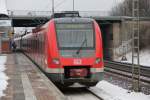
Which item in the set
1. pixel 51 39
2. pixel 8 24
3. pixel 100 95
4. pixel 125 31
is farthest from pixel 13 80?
pixel 125 31

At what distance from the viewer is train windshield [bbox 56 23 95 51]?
18375mm

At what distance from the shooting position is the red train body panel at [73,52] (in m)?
17.8

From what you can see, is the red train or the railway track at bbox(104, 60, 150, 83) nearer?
the red train

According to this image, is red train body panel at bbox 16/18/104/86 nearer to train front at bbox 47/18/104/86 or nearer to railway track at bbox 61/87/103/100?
train front at bbox 47/18/104/86

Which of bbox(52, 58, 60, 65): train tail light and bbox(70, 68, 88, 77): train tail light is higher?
bbox(52, 58, 60, 65): train tail light

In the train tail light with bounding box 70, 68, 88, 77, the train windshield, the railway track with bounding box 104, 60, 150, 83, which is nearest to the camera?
the train tail light with bounding box 70, 68, 88, 77

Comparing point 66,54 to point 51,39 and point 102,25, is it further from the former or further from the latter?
point 102,25

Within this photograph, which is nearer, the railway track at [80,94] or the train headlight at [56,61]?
the railway track at [80,94]

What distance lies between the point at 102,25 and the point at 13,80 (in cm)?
5471

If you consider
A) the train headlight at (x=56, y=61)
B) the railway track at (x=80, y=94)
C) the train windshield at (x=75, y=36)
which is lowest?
the railway track at (x=80, y=94)

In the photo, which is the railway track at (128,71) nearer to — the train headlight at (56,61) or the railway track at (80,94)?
the railway track at (80,94)

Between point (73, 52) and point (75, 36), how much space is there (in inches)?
35.9

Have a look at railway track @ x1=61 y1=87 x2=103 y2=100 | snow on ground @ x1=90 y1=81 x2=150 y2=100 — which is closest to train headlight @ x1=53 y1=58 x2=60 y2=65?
railway track @ x1=61 y1=87 x2=103 y2=100

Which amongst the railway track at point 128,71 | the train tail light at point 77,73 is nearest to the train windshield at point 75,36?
the train tail light at point 77,73
